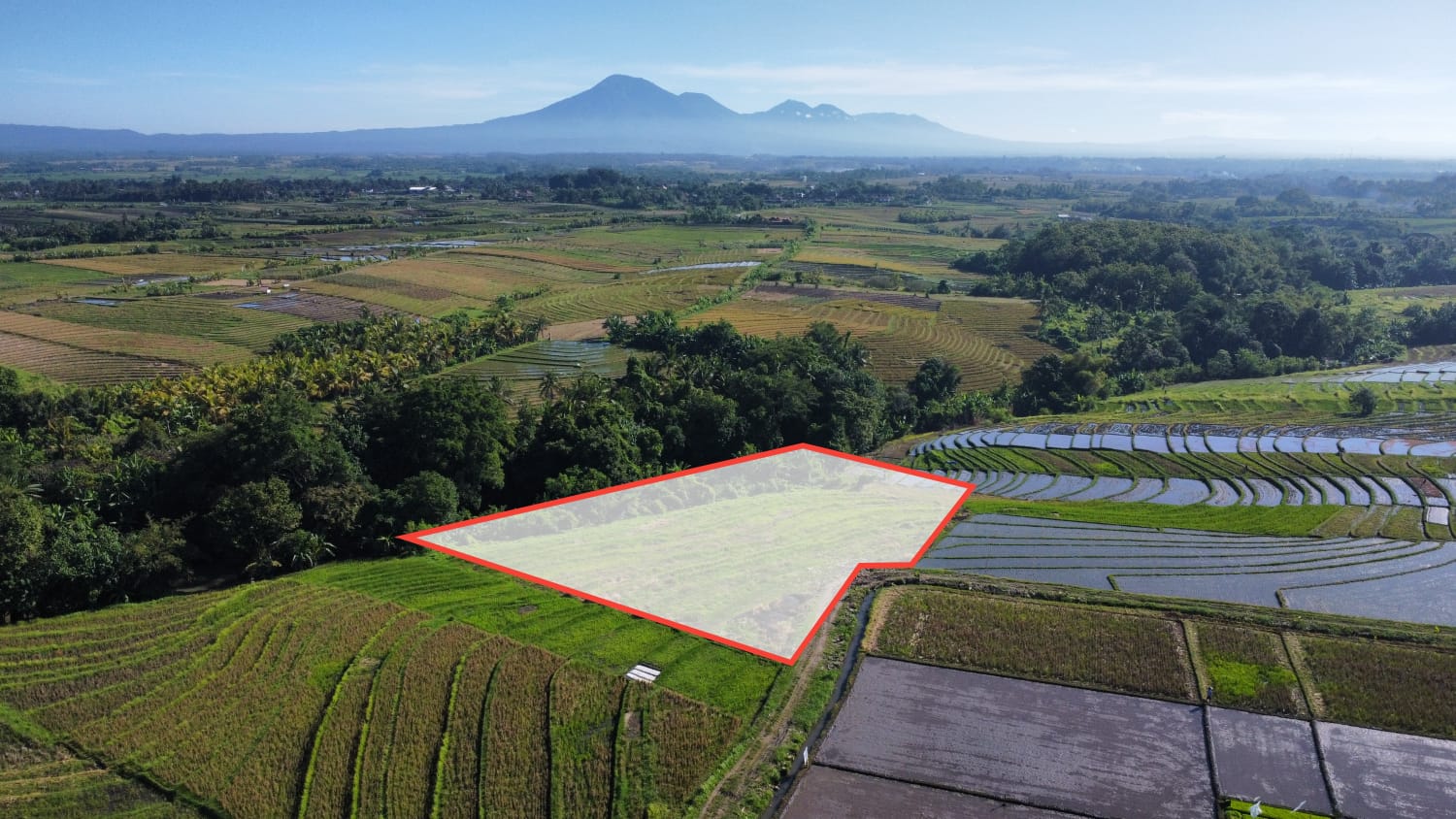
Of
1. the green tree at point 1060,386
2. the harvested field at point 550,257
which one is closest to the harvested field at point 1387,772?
the green tree at point 1060,386

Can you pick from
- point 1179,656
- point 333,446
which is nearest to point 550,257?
point 333,446

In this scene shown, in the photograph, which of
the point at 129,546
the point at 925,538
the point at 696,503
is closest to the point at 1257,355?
the point at 925,538

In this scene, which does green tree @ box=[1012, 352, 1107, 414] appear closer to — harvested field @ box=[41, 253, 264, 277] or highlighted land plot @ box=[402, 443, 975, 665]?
highlighted land plot @ box=[402, 443, 975, 665]

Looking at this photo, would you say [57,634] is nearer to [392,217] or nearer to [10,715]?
[10,715]

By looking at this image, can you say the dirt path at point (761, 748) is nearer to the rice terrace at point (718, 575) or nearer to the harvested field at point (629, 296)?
the rice terrace at point (718, 575)

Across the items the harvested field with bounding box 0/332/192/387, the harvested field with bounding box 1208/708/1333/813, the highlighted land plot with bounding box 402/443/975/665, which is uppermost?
the harvested field with bounding box 0/332/192/387

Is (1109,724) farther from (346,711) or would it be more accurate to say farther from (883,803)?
(346,711)

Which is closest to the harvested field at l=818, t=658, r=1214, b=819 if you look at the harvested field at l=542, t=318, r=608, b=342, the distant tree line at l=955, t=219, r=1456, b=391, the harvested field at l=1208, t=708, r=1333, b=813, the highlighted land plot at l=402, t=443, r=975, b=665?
the harvested field at l=1208, t=708, r=1333, b=813
